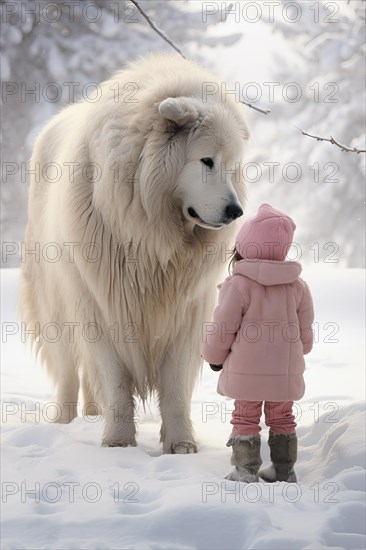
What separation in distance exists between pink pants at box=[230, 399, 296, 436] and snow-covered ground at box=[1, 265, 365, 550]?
0.75ft

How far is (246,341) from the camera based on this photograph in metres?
3.26

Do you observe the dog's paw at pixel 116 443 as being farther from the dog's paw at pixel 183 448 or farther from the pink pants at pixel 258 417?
the pink pants at pixel 258 417

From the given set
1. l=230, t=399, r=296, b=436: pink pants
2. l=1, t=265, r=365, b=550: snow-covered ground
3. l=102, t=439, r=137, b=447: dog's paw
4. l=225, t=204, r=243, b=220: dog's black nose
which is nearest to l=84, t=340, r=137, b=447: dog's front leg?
l=102, t=439, r=137, b=447: dog's paw

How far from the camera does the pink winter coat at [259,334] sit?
10.7 ft

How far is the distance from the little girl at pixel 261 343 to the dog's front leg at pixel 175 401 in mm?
706

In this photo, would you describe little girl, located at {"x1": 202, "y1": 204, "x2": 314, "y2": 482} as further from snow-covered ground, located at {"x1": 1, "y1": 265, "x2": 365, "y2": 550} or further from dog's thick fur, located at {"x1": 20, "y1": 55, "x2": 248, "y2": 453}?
dog's thick fur, located at {"x1": 20, "y1": 55, "x2": 248, "y2": 453}

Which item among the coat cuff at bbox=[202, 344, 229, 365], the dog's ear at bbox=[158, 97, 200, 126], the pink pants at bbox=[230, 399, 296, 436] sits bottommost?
the pink pants at bbox=[230, 399, 296, 436]

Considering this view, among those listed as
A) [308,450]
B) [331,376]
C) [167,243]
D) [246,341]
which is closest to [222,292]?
[246,341]

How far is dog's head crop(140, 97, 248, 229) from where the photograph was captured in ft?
12.0

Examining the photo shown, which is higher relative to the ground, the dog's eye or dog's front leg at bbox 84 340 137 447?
the dog's eye

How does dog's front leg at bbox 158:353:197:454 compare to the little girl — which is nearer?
the little girl

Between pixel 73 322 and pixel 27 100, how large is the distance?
9702 mm

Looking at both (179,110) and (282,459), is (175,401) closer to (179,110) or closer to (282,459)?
(282,459)

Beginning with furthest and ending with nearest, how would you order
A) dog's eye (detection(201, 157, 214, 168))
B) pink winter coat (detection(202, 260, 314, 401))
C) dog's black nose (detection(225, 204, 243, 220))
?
dog's eye (detection(201, 157, 214, 168)) → dog's black nose (detection(225, 204, 243, 220)) → pink winter coat (detection(202, 260, 314, 401))
